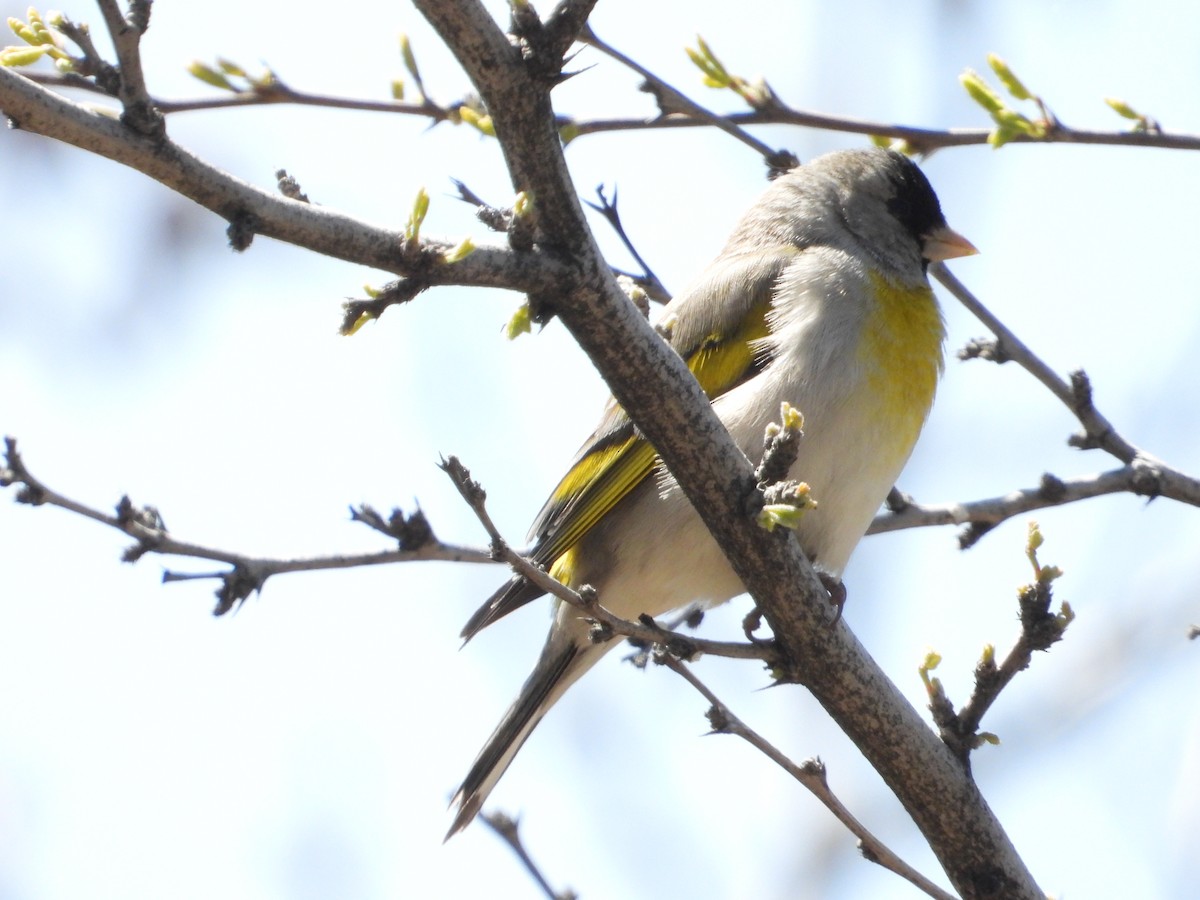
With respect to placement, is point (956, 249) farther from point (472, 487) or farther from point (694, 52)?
point (472, 487)

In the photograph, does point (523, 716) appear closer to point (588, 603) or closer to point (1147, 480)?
point (588, 603)

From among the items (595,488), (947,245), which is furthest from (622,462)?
(947,245)

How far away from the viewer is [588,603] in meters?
3.03

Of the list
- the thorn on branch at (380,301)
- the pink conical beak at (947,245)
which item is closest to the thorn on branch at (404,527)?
the thorn on branch at (380,301)

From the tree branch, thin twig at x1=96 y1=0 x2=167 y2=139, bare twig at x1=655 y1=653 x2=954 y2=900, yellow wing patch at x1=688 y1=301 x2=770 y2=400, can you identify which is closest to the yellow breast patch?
yellow wing patch at x1=688 y1=301 x2=770 y2=400

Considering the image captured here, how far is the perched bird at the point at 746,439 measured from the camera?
14.1 ft

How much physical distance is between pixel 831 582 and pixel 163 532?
193 centimetres

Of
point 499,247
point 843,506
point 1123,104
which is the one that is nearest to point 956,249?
point 843,506

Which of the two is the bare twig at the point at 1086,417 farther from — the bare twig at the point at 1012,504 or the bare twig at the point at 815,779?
the bare twig at the point at 815,779

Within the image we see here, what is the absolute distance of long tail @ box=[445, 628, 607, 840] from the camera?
4.64 metres

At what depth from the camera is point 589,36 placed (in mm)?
4047

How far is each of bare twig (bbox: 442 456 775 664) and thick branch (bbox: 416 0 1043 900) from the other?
0.14m

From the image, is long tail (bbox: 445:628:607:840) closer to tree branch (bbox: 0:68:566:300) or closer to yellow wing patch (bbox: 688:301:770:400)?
yellow wing patch (bbox: 688:301:770:400)

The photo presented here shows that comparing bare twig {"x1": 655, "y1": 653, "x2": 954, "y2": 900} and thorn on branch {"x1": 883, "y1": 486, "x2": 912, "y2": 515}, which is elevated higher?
thorn on branch {"x1": 883, "y1": 486, "x2": 912, "y2": 515}
